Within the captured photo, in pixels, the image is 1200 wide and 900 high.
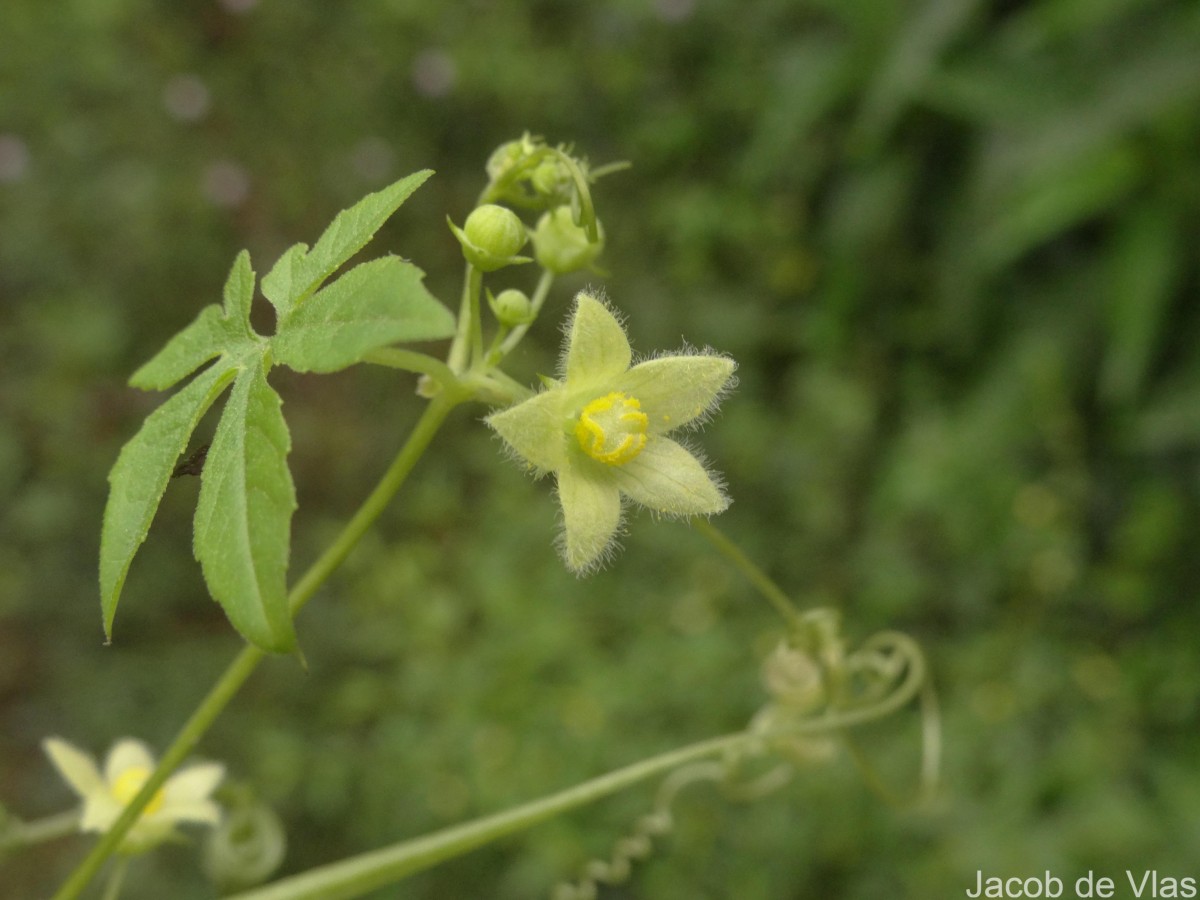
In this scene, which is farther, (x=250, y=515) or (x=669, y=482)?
(x=669, y=482)

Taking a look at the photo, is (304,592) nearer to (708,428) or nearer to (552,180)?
(552,180)

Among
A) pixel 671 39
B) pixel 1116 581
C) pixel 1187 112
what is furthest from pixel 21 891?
pixel 1187 112

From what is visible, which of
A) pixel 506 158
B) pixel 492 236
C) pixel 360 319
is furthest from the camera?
pixel 506 158

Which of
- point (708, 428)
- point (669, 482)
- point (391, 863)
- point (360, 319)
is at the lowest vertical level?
point (391, 863)

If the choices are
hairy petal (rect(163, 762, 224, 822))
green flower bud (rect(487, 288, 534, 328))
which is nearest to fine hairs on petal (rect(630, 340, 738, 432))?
green flower bud (rect(487, 288, 534, 328))

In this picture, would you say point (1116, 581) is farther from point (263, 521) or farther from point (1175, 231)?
→ point (263, 521)

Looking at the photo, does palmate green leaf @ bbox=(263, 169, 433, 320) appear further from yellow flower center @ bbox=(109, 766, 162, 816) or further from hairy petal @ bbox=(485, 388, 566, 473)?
yellow flower center @ bbox=(109, 766, 162, 816)

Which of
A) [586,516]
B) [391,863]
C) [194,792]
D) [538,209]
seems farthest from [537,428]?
[194,792]
